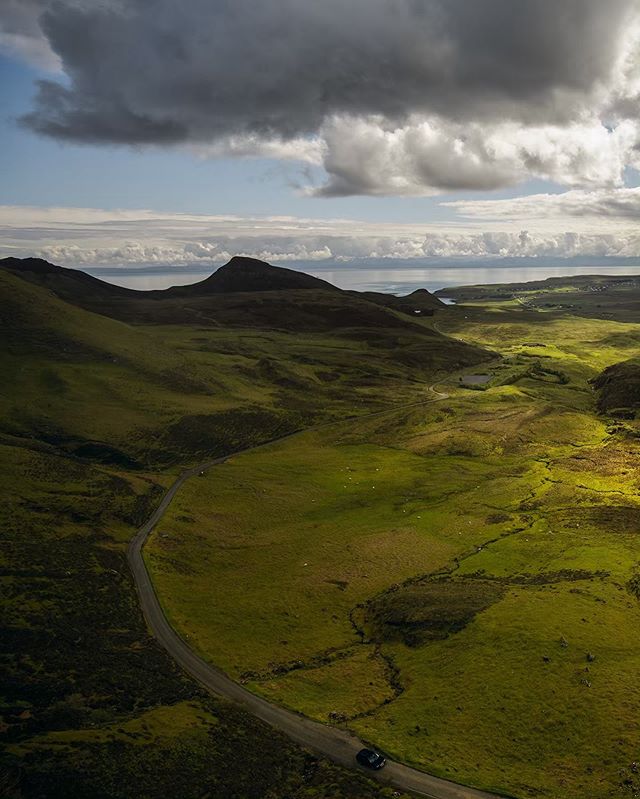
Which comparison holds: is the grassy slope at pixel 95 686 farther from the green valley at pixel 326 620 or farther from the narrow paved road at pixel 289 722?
the narrow paved road at pixel 289 722

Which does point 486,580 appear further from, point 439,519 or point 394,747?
point 394,747

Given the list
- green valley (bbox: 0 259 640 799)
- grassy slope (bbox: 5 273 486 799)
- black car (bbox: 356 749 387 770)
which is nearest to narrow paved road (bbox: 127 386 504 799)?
black car (bbox: 356 749 387 770)

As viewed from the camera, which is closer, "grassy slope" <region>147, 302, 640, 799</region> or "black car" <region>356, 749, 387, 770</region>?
"black car" <region>356, 749, 387, 770</region>

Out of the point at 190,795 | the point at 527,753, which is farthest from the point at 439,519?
the point at 190,795

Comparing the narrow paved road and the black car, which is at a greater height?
the black car

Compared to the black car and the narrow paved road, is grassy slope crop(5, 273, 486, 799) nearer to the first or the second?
the narrow paved road
